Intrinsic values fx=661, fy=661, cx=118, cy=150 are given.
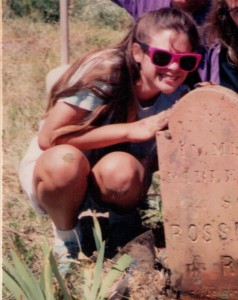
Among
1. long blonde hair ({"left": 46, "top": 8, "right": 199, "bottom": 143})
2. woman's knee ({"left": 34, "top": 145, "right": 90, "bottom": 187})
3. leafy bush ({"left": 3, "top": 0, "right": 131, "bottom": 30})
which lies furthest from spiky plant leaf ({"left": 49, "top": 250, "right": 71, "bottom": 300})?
leafy bush ({"left": 3, "top": 0, "right": 131, "bottom": 30})

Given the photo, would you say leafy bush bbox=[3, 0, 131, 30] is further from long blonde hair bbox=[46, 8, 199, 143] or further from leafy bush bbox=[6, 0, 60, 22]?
long blonde hair bbox=[46, 8, 199, 143]

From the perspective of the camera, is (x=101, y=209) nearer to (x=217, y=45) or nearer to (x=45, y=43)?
(x=217, y=45)

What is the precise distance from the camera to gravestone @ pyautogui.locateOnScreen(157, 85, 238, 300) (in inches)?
90.0

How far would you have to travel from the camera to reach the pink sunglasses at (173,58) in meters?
2.56

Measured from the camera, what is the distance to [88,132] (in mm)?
2721

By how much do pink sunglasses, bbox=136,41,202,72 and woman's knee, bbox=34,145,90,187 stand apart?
0.49m

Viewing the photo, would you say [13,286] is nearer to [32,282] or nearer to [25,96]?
[32,282]

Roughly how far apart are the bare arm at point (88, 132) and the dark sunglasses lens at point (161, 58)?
9.1 inches

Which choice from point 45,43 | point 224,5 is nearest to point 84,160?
point 224,5

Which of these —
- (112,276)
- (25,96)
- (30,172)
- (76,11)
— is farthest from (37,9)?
(112,276)

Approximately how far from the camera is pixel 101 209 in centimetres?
322

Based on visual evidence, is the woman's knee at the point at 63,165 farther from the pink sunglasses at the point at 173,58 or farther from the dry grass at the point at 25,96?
the pink sunglasses at the point at 173,58

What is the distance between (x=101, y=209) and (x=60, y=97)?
2.38ft

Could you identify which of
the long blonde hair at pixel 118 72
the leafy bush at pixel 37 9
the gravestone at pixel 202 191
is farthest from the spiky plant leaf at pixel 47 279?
the leafy bush at pixel 37 9
